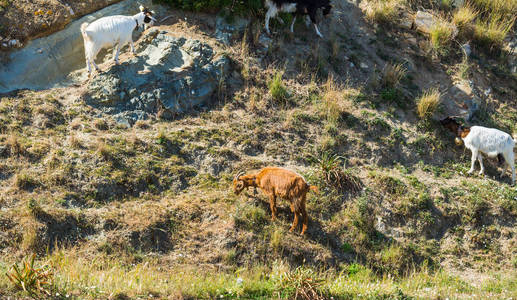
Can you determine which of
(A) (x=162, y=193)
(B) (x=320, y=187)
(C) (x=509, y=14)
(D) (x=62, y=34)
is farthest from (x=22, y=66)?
(C) (x=509, y=14)

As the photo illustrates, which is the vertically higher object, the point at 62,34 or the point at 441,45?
the point at 62,34

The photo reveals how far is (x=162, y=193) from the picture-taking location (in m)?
9.62

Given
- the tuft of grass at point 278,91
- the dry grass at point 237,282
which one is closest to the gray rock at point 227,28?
the tuft of grass at point 278,91

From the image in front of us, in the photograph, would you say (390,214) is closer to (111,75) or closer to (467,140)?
(467,140)

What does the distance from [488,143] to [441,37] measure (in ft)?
14.3

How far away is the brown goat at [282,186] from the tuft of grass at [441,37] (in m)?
7.30

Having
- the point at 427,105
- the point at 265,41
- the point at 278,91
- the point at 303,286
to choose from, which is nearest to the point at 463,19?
the point at 427,105

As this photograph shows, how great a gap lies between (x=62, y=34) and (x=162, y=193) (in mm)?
5362

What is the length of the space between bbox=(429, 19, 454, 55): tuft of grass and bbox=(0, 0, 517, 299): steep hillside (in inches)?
6.9

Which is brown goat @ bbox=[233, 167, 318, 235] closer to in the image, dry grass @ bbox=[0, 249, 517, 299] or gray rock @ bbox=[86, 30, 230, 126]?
dry grass @ bbox=[0, 249, 517, 299]

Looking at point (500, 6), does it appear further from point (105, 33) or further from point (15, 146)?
point (15, 146)

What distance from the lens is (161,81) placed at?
37.0 feet

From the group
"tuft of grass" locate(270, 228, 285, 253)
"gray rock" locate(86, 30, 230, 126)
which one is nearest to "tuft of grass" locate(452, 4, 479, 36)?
"gray rock" locate(86, 30, 230, 126)

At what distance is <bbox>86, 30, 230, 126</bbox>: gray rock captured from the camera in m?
10.9
